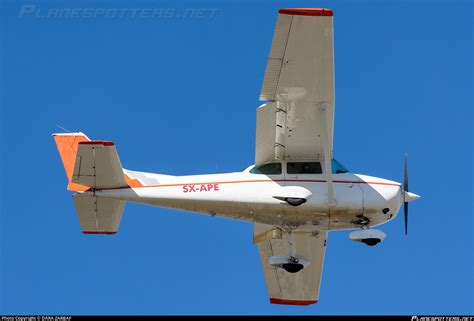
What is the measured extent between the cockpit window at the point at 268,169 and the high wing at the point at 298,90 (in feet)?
0.43

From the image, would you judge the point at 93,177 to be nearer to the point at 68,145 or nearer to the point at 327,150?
the point at 68,145

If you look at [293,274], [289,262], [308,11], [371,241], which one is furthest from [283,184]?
[293,274]

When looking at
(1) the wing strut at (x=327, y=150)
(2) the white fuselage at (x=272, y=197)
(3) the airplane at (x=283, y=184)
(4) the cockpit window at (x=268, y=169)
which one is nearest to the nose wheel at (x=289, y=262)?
(3) the airplane at (x=283, y=184)

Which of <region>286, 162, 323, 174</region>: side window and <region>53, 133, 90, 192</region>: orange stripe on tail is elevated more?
<region>53, 133, 90, 192</region>: orange stripe on tail

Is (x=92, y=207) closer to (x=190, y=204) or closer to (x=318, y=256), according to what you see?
(x=190, y=204)

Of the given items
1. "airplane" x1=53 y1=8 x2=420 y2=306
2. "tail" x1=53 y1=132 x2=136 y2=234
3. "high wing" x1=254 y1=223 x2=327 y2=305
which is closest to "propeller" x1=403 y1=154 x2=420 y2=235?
"airplane" x1=53 y1=8 x2=420 y2=306

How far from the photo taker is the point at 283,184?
19.6 m

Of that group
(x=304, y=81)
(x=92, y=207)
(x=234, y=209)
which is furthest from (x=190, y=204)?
(x=304, y=81)

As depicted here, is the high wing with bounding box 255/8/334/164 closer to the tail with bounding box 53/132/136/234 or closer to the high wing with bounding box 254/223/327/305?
the high wing with bounding box 254/223/327/305

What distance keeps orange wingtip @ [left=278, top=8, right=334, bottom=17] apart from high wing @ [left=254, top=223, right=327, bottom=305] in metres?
5.68

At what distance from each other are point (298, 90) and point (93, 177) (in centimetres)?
463

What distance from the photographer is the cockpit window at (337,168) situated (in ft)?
65.2

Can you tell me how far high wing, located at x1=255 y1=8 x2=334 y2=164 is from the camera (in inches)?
707

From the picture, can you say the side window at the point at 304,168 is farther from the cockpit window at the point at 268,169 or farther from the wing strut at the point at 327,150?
the wing strut at the point at 327,150
